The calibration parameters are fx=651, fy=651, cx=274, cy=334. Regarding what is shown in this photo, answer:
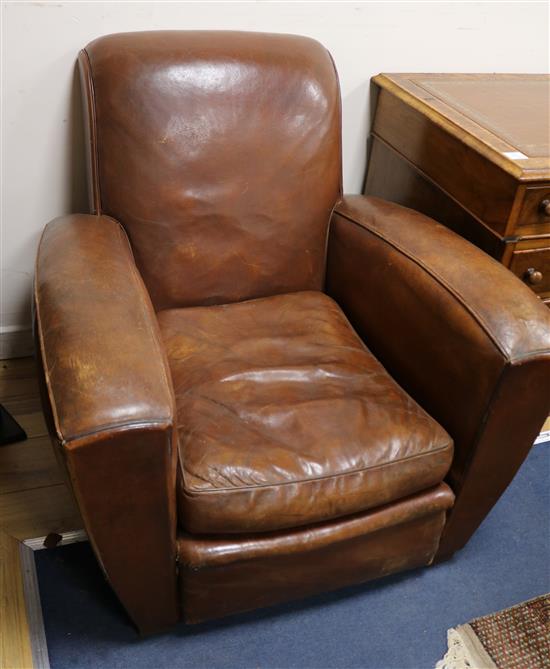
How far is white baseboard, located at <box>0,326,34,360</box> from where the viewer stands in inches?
67.7

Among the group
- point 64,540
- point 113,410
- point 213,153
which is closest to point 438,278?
point 213,153

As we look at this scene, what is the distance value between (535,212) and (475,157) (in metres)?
0.17

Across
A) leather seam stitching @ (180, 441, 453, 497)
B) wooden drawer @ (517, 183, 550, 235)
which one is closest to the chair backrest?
wooden drawer @ (517, 183, 550, 235)

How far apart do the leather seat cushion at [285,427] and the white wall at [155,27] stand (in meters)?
0.47

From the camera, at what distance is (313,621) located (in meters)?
1.28

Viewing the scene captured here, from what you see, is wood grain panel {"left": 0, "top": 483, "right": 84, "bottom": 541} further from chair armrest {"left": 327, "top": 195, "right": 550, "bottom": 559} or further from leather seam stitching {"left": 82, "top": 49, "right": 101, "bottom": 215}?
chair armrest {"left": 327, "top": 195, "right": 550, "bottom": 559}

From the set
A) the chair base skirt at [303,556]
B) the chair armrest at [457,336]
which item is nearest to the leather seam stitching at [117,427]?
A: the chair base skirt at [303,556]

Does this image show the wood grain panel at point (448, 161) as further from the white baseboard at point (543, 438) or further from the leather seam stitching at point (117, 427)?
the leather seam stitching at point (117, 427)

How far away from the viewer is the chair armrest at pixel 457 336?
1094 mm

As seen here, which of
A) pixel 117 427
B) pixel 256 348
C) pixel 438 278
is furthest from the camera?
pixel 256 348

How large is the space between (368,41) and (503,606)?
1317 mm

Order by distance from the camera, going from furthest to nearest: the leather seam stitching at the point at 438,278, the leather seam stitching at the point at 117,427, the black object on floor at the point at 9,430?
the black object on floor at the point at 9,430
the leather seam stitching at the point at 438,278
the leather seam stitching at the point at 117,427

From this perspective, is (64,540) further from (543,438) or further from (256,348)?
(543,438)

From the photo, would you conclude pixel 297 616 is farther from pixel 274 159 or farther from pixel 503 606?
pixel 274 159
